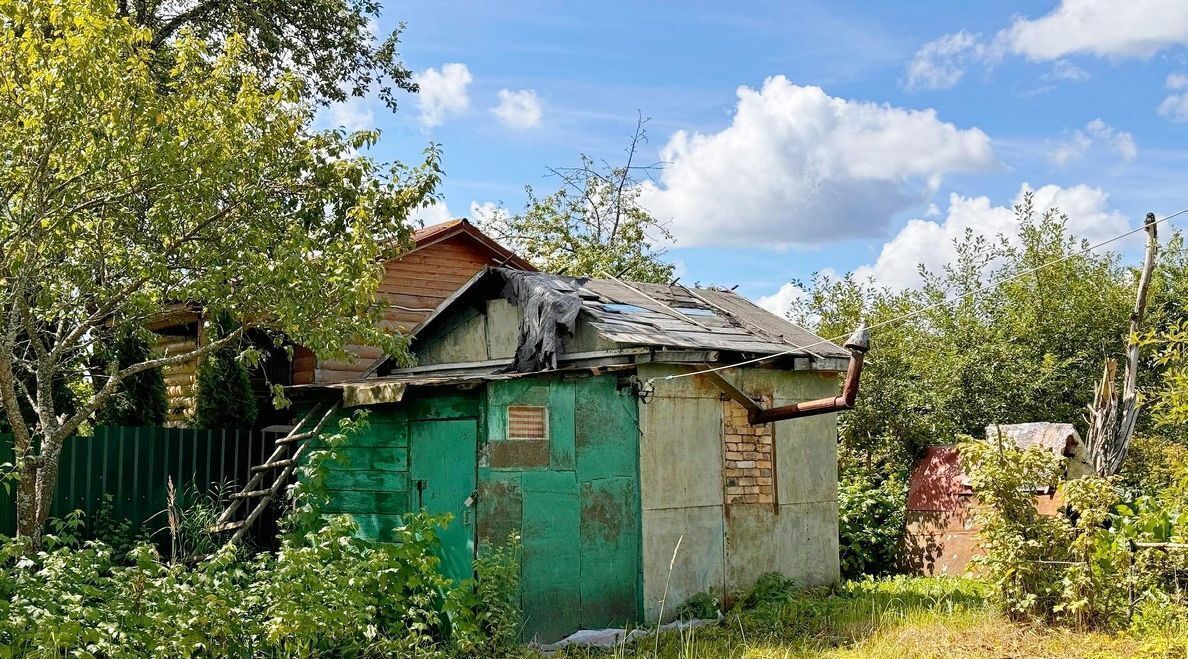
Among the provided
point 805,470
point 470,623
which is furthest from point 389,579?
point 805,470

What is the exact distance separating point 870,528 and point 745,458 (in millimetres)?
4383

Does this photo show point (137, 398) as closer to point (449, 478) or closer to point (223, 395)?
point (223, 395)

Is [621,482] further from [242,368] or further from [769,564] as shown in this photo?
[242,368]

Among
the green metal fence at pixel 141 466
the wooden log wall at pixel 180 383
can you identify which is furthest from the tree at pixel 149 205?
the wooden log wall at pixel 180 383

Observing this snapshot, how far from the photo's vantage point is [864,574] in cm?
1446

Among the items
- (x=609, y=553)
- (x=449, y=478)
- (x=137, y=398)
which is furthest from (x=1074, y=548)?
(x=137, y=398)

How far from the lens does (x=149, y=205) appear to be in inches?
392

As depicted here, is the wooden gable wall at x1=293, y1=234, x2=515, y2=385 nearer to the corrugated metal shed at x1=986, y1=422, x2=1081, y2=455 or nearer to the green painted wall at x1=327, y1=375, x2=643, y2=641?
the green painted wall at x1=327, y1=375, x2=643, y2=641

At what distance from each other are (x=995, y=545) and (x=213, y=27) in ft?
49.6

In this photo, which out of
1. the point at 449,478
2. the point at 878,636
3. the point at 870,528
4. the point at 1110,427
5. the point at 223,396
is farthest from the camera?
the point at 870,528

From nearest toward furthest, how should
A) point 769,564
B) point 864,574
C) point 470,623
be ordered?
point 470,623 → point 769,564 → point 864,574

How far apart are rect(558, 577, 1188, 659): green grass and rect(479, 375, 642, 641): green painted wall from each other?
→ 67 centimetres

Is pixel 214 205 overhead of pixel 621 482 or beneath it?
overhead

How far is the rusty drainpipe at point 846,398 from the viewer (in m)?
9.67
